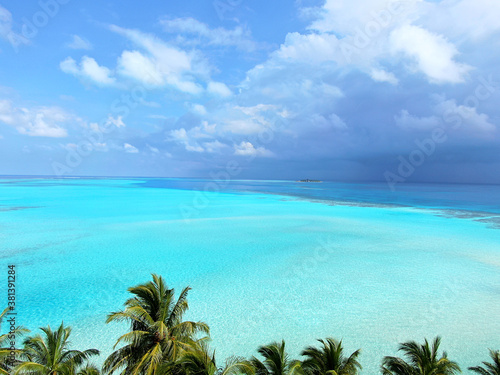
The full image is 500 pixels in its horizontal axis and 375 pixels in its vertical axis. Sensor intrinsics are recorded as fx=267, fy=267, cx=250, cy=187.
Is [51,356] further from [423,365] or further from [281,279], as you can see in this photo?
[281,279]

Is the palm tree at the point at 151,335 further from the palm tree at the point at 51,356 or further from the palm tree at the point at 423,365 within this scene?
the palm tree at the point at 423,365

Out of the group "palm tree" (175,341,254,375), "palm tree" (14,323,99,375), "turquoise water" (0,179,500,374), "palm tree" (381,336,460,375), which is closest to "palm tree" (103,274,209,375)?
"palm tree" (175,341,254,375)

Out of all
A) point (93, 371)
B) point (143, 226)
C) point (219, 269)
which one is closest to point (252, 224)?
point (143, 226)

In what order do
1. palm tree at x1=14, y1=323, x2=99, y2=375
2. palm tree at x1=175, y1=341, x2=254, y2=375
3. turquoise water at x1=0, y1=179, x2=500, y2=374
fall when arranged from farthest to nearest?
turquoise water at x1=0, y1=179, x2=500, y2=374
palm tree at x1=14, y1=323, x2=99, y2=375
palm tree at x1=175, y1=341, x2=254, y2=375

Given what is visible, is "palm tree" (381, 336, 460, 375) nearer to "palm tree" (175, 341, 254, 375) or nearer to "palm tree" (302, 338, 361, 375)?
"palm tree" (302, 338, 361, 375)

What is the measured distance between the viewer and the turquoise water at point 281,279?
464 inches

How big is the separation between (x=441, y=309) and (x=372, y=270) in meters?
5.46

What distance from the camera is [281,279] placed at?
57.1 ft

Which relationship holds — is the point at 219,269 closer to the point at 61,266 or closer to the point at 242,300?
the point at 242,300

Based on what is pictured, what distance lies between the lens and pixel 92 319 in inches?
492

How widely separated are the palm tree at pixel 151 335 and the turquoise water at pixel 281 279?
3590 millimetres

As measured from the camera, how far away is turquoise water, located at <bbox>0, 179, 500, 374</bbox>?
38.7 ft

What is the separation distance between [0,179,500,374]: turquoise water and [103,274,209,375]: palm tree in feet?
Answer: 11.8

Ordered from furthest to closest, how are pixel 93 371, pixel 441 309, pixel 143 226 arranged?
pixel 143 226, pixel 441 309, pixel 93 371
